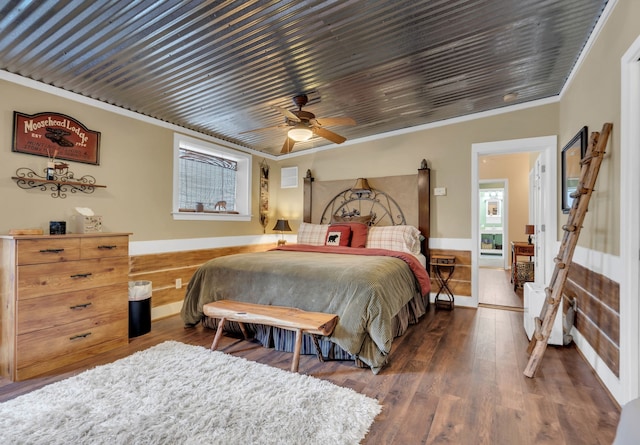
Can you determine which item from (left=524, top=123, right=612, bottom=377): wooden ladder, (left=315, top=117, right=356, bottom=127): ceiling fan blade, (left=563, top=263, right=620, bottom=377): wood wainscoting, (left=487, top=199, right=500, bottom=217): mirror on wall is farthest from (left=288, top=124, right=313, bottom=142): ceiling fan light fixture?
(left=487, top=199, right=500, bottom=217): mirror on wall

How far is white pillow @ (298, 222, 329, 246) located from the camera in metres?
4.49

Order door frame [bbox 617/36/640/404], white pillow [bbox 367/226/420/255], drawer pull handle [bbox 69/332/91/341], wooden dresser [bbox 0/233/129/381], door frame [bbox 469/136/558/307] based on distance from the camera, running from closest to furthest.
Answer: door frame [bbox 617/36/640/404] < wooden dresser [bbox 0/233/129/381] < drawer pull handle [bbox 69/332/91/341] < door frame [bbox 469/136/558/307] < white pillow [bbox 367/226/420/255]

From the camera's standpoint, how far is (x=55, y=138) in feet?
9.35

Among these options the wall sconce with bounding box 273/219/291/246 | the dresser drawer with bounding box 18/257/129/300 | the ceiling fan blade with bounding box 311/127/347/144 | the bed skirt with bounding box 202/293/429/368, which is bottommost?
the bed skirt with bounding box 202/293/429/368

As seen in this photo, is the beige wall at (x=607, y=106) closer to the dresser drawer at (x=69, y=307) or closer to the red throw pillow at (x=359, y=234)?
the red throw pillow at (x=359, y=234)

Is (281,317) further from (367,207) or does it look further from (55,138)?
(367,207)

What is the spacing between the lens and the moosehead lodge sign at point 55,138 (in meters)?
2.65

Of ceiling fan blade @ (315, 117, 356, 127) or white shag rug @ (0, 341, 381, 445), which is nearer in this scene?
white shag rug @ (0, 341, 381, 445)

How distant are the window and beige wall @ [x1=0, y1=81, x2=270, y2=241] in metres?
0.12

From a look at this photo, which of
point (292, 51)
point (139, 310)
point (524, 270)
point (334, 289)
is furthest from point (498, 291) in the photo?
point (139, 310)

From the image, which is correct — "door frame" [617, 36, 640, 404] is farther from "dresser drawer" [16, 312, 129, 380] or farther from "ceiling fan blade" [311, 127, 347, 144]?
"dresser drawer" [16, 312, 129, 380]

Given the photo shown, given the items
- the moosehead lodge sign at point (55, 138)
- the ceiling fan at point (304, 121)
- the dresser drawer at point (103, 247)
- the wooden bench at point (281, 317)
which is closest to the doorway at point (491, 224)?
the ceiling fan at point (304, 121)

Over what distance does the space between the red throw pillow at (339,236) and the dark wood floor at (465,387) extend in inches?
58.4

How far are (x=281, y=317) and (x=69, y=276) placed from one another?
1734 millimetres
